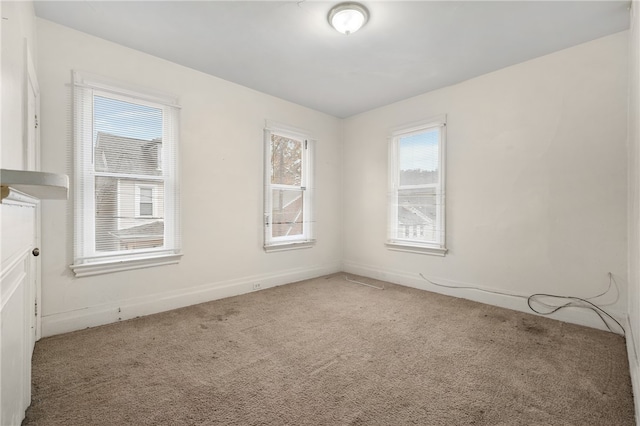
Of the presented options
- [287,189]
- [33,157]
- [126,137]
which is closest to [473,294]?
[287,189]

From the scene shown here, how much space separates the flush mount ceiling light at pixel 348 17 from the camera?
2.22m

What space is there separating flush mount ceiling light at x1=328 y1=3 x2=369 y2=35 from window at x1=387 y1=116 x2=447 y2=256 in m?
1.87

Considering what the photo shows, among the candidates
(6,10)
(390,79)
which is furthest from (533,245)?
(6,10)

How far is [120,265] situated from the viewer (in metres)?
2.78

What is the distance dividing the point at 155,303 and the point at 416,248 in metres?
3.21

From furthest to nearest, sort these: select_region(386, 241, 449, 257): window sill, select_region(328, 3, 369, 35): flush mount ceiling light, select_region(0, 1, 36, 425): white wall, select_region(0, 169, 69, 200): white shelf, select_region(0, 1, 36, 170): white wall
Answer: select_region(386, 241, 449, 257): window sill → select_region(328, 3, 369, 35): flush mount ceiling light → select_region(0, 1, 36, 170): white wall → select_region(0, 1, 36, 425): white wall → select_region(0, 169, 69, 200): white shelf

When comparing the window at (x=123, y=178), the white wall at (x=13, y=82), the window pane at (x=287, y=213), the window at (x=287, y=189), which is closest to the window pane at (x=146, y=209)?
the window at (x=123, y=178)

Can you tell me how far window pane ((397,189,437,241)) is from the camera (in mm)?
3852

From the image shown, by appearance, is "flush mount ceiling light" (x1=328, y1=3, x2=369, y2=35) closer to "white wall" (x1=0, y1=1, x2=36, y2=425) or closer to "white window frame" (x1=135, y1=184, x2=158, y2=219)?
"white wall" (x1=0, y1=1, x2=36, y2=425)

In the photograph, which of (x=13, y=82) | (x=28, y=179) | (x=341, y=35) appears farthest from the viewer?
(x=341, y=35)

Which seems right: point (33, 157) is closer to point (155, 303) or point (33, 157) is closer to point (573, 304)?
point (155, 303)

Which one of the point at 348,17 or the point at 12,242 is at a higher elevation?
the point at 348,17

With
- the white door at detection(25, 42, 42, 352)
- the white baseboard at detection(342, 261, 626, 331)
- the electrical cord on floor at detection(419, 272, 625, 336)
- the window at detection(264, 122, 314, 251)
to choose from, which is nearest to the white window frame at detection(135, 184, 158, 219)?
the white door at detection(25, 42, 42, 352)

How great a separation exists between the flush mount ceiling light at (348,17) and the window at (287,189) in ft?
5.95
